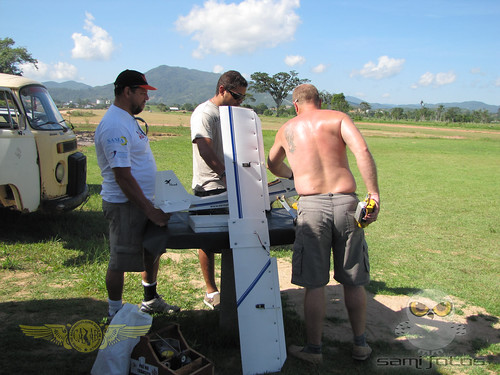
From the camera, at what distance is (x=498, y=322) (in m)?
3.88

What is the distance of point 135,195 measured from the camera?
9.67 feet

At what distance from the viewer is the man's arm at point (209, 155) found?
3506mm

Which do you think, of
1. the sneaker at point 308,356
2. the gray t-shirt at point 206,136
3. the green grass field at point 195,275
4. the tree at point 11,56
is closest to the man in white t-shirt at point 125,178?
the gray t-shirt at point 206,136

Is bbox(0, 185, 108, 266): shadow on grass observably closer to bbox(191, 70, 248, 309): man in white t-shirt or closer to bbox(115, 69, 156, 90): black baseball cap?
bbox(191, 70, 248, 309): man in white t-shirt

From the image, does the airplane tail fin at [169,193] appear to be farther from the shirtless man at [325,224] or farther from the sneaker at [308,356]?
the sneaker at [308,356]

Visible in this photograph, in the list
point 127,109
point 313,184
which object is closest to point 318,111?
point 313,184

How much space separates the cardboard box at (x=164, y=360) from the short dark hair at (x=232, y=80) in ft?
6.87

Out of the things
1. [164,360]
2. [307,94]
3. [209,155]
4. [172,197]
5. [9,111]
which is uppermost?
[9,111]

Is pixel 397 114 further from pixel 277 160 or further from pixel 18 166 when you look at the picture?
pixel 277 160

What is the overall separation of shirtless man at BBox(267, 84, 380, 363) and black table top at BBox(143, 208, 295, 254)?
12 cm

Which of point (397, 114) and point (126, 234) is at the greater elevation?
point (397, 114)

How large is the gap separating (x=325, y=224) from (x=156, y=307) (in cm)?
179

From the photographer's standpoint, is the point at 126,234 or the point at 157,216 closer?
the point at 157,216

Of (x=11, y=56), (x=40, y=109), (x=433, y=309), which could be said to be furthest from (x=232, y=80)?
(x=11, y=56)
